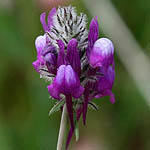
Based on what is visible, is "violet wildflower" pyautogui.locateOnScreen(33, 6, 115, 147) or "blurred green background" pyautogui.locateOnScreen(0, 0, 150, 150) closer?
"violet wildflower" pyautogui.locateOnScreen(33, 6, 115, 147)

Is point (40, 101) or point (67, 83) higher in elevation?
point (40, 101)

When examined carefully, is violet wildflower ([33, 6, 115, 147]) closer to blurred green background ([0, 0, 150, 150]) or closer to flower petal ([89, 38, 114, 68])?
flower petal ([89, 38, 114, 68])

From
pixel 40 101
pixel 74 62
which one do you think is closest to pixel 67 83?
pixel 74 62

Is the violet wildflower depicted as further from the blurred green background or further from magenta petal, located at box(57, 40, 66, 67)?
the blurred green background

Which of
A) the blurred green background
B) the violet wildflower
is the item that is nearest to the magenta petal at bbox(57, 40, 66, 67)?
the violet wildflower

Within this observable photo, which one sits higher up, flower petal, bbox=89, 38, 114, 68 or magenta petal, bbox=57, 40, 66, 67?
magenta petal, bbox=57, 40, 66, 67

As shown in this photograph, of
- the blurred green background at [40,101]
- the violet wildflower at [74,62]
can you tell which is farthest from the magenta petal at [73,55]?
the blurred green background at [40,101]

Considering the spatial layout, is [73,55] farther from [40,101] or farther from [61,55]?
[40,101]
